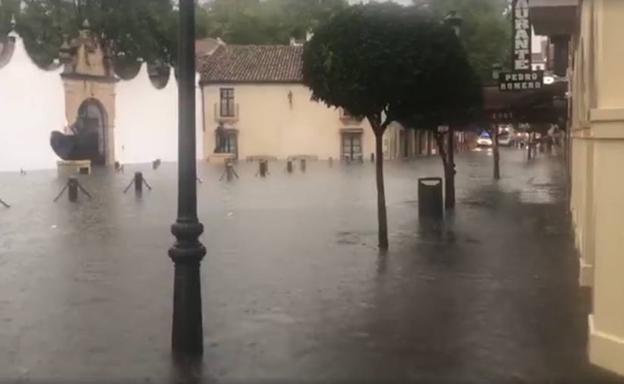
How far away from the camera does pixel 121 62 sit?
49.7 meters

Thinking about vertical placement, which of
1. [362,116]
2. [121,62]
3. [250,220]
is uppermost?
[121,62]

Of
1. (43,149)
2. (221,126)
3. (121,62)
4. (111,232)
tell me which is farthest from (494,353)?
(221,126)

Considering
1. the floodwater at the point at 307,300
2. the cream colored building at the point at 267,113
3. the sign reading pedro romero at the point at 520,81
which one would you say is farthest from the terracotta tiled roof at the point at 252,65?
the floodwater at the point at 307,300

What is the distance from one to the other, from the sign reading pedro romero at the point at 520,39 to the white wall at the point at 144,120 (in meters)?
27.9

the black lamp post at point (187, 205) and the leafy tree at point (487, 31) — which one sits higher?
the leafy tree at point (487, 31)

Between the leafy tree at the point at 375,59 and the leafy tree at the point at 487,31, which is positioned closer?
the leafy tree at the point at 375,59

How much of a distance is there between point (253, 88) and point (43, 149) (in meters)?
21.1

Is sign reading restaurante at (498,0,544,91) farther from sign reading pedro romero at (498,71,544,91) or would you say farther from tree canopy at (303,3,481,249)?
A: tree canopy at (303,3,481,249)

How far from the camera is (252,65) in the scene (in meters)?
61.4

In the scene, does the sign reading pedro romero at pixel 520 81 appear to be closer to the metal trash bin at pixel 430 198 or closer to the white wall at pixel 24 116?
the metal trash bin at pixel 430 198

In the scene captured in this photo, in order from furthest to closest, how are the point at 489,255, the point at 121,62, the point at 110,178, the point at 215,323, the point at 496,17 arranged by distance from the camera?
1. the point at 121,62
2. the point at 110,178
3. the point at 496,17
4. the point at 489,255
5. the point at 215,323

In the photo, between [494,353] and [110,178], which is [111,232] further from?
[110,178]

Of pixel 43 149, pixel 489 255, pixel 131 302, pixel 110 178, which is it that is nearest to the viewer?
Answer: pixel 131 302

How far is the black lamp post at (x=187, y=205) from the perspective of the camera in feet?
21.7
